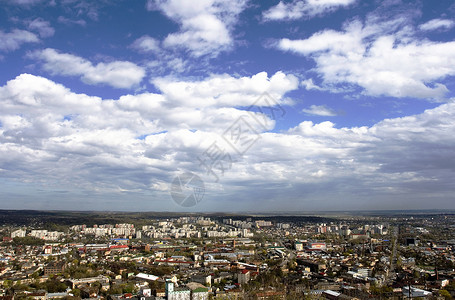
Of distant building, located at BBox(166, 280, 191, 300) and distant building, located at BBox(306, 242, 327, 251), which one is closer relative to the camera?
distant building, located at BBox(166, 280, 191, 300)

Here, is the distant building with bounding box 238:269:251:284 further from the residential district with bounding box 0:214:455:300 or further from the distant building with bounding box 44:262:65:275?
the distant building with bounding box 44:262:65:275

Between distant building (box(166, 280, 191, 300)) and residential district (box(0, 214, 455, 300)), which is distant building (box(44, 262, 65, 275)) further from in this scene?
distant building (box(166, 280, 191, 300))

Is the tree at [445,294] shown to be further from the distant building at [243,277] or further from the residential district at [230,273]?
the distant building at [243,277]

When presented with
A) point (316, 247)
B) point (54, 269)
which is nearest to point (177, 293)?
point (54, 269)

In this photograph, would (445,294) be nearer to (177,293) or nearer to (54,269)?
(177,293)

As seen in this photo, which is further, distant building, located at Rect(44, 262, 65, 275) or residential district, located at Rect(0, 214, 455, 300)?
distant building, located at Rect(44, 262, 65, 275)

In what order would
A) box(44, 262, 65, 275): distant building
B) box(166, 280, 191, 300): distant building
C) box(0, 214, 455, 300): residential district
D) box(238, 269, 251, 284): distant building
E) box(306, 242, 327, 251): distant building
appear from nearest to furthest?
box(166, 280, 191, 300): distant building
box(0, 214, 455, 300): residential district
box(238, 269, 251, 284): distant building
box(44, 262, 65, 275): distant building
box(306, 242, 327, 251): distant building

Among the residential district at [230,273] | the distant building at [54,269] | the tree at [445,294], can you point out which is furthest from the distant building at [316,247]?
the distant building at [54,269]

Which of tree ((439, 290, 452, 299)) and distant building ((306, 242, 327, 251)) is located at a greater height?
tree ((439, 290, 452, 299))

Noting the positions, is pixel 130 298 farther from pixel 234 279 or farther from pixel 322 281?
pixel 322 281

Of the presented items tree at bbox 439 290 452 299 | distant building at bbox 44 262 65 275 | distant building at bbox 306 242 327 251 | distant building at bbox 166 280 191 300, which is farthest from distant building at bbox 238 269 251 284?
distant building at bbox 306 242 327 251

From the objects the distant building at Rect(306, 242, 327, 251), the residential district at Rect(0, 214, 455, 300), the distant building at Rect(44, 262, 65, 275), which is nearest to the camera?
the residential district at Rect(0, 214, 455, 300)

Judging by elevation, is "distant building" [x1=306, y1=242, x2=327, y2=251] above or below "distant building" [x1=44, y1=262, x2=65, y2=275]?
below

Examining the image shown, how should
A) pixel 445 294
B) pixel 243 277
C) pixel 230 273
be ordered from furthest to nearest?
pixel 230 273, pixel 243 277, pixel 445 294
